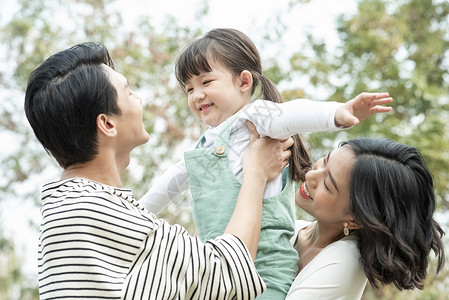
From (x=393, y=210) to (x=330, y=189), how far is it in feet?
0.66

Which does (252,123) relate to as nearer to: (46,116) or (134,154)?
(46,116)

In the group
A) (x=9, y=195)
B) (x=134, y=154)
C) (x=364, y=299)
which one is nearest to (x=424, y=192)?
(x=134, y=154)

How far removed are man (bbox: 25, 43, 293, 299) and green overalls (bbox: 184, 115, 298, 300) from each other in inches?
4.8

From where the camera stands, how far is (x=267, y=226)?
1.93m

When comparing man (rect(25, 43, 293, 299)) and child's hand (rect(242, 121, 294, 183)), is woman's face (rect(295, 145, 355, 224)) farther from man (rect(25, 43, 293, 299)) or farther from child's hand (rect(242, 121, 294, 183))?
man (rect(25, 43, 293, 299))

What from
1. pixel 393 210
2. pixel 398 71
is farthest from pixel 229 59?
pixel 398 71

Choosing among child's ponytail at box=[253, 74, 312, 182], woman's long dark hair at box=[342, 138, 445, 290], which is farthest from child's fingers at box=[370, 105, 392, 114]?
child's ponytail at box=[253, 74, 312, 182]

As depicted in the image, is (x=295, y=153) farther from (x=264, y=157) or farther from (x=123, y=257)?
(x=123, y=257)

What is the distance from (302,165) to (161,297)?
0.77 m

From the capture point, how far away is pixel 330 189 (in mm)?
1983

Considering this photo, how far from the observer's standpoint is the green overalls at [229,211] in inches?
75.9

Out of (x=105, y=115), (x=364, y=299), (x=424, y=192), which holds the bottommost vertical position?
(x=364, y=299)

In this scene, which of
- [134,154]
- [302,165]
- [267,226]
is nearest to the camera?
[267,226]

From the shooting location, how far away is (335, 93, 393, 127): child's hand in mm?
1634
